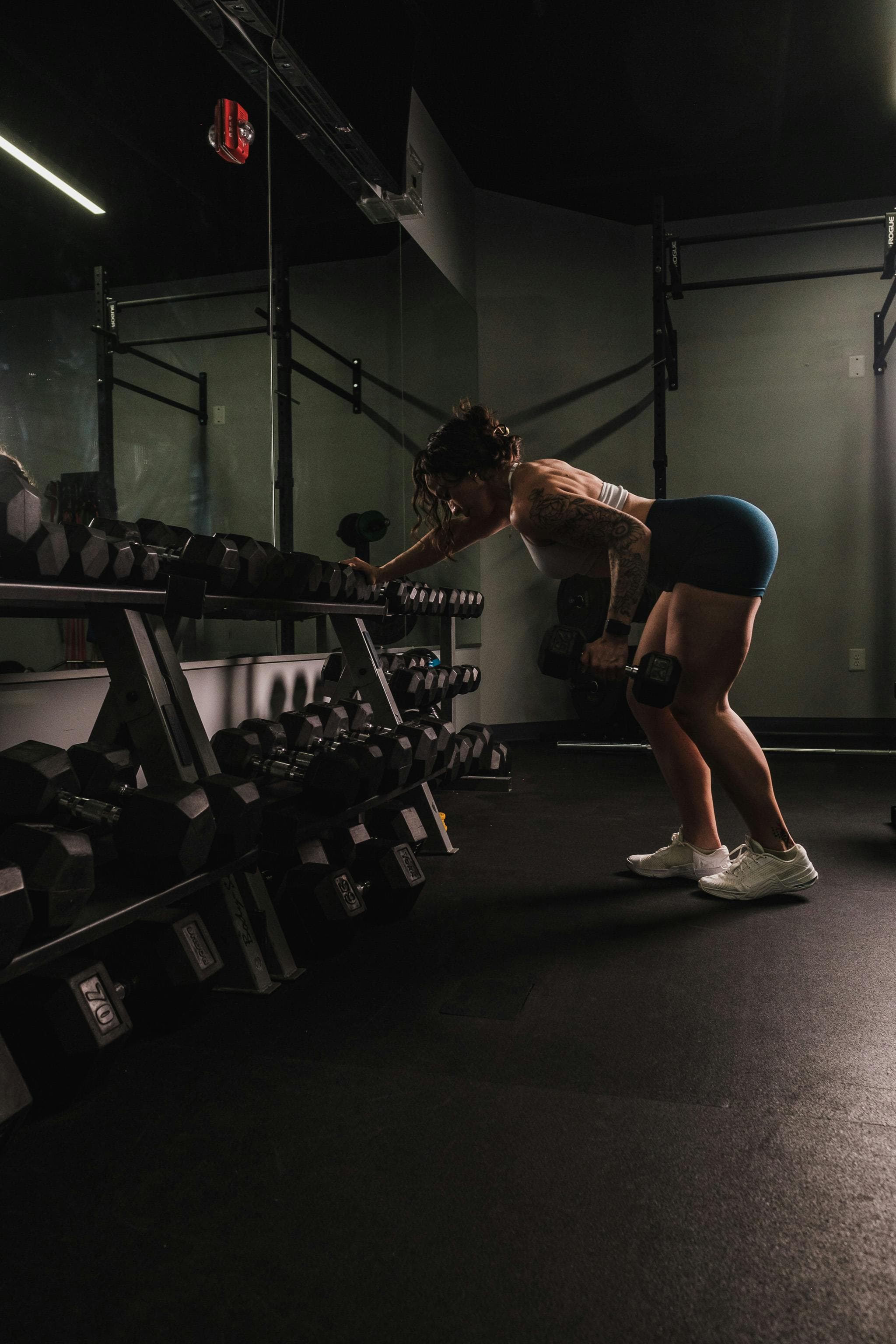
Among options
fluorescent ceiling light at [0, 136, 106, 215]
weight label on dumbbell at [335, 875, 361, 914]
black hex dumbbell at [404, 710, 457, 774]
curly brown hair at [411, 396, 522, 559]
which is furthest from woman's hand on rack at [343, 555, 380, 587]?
fluorescent ceiling light at [0, 136, 106, 215]

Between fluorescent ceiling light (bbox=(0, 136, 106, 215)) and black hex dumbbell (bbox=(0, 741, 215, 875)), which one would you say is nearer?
black hex dumbbell (bbox=(0, 741, 215, 875))

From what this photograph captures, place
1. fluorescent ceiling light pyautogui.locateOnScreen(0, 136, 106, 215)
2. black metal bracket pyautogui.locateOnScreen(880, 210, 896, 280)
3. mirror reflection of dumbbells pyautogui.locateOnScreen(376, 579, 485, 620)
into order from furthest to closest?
black metal bracket pyautogui.locateOnScreen(880, 210, 896, 280) < mirror reflection of dumbbells pyautogui.locateOnScreen(376, 579, 485, 620) < fluorescent ceiling light pyautogui.locateOnScreen(0, 136, 106, 215)

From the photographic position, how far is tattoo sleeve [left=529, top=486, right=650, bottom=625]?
192 centimetres

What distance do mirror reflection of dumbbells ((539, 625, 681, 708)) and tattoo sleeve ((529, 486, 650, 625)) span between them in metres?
0.10

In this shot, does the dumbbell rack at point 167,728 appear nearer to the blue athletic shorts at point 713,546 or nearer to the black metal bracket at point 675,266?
the blue athletic shorts at point 713,546

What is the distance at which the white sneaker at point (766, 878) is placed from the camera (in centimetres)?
218

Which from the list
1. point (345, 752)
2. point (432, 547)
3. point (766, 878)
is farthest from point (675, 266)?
point (345, 752)

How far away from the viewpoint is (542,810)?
130 inches

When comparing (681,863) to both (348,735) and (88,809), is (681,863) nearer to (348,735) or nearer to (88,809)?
(348,735)

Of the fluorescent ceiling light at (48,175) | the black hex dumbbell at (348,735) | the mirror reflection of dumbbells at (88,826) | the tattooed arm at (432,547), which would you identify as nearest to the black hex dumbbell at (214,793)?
the mirror reflection of dumbbells at (88,826)

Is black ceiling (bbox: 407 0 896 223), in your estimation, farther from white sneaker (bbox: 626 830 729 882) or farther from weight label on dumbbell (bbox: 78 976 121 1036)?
weight label on dumbbell (bbox: 78 976 121 1036)

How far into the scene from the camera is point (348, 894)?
173cm

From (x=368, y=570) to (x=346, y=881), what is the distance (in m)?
0.91

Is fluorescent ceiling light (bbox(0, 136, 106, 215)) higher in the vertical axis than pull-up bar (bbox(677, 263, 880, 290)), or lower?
lower
